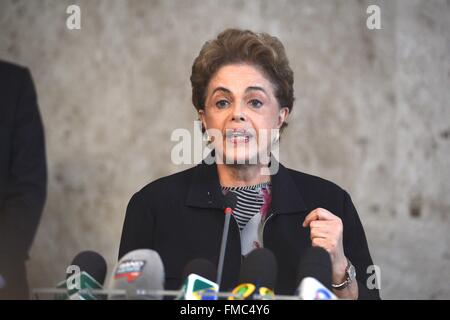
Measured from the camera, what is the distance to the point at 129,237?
196 centimetres

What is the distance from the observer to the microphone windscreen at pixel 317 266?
4.45 feet

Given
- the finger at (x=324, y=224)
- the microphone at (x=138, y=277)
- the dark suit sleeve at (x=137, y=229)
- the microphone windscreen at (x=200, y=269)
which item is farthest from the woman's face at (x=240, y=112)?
the microphone at (x=138, y=277)

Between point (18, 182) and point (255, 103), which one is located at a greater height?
point (255, 103)

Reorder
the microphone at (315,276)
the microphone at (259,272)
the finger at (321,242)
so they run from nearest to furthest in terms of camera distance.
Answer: the microphone at (315,276) < the microphone at (259,272) < the finger at (321,242)

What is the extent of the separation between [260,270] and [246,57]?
81 cm

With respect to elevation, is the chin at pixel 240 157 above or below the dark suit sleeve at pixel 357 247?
above

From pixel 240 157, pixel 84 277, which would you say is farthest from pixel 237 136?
pixel 84 277

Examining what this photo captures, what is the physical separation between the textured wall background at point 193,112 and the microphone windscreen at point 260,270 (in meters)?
1.71

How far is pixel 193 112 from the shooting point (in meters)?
3.11

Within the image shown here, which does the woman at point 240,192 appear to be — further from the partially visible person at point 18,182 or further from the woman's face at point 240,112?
the partially visible person at point 18,182

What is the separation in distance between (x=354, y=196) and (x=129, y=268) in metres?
1.90

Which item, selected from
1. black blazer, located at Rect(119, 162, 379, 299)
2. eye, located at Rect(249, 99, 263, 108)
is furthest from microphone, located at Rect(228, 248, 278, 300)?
eye, located at Rect(249, 99, 263, 108)

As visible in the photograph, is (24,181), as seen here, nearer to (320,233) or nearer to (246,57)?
(246,57)
